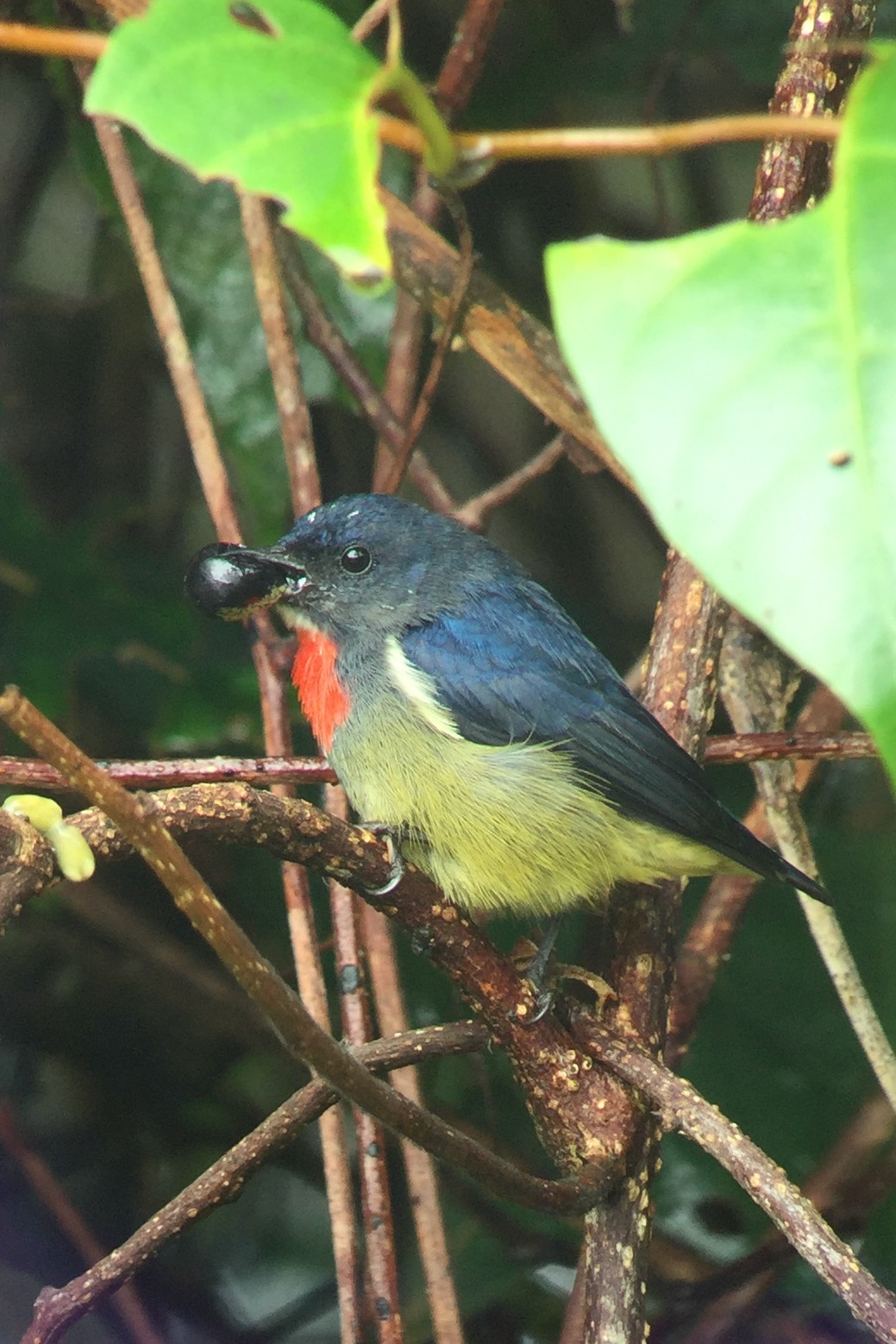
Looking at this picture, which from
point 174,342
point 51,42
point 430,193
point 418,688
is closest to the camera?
point 51,42

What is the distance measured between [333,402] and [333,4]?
1.02 metres

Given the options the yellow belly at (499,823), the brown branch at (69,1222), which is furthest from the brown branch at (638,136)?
the brown branch at (69,1222)

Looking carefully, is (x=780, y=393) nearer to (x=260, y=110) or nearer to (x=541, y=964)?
(x=260, y=110)

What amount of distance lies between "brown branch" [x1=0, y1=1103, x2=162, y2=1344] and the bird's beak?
1.23m

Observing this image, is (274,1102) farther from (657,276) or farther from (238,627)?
(657,276)

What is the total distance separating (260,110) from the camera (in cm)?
101

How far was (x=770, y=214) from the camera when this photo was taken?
2090mm

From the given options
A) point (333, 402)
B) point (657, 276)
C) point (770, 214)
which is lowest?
point (657, 276)

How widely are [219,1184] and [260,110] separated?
1.08m

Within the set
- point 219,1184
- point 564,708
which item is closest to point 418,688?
point 564,708

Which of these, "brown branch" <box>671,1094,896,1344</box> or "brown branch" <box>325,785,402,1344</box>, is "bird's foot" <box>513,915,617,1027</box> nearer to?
"brown branch" <box>325,785,402,1344</box>

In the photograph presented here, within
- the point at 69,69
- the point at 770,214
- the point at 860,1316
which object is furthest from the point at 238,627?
the point at 860,1316

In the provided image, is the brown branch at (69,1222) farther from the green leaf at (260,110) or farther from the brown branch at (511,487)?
the green leaf at (260,110)

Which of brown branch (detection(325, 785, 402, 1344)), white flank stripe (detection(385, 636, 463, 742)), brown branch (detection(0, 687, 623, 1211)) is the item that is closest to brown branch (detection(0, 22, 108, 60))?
brown branch (detection(0, 687, 623, 1211))
